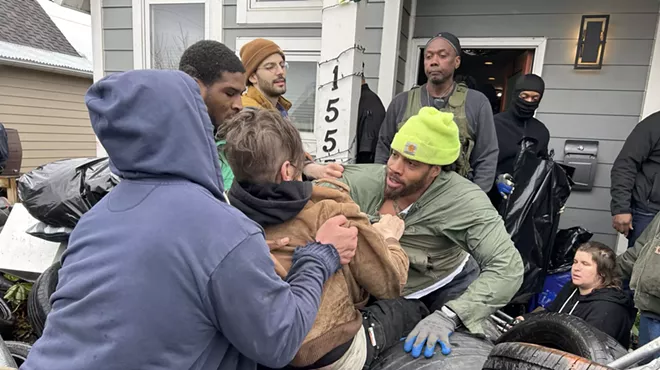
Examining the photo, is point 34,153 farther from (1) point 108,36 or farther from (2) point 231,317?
(2) point 231,317

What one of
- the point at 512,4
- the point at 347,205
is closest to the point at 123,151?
the point at 347,205

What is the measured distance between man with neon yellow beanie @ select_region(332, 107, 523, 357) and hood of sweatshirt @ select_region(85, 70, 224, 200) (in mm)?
1226

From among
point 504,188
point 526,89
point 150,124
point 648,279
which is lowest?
point 648,279

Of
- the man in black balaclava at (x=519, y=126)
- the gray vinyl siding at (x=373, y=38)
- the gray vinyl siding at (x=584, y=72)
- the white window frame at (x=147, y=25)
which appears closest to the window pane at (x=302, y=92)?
the gray vinyl siding at (x=373, y=38)

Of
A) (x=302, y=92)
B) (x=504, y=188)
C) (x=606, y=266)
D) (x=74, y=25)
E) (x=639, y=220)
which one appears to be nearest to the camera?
(x=606, y=266)

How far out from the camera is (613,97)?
4.14 metres

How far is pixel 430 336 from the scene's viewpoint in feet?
5.53

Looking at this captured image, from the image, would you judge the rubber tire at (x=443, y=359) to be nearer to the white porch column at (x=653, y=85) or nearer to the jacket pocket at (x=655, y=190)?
the jacket pocket at (x=655, y=190)

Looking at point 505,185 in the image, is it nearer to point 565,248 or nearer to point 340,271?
point 565,248

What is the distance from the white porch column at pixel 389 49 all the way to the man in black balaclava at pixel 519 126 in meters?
1.18

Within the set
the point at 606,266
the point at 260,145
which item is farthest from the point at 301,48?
the point at 260,145

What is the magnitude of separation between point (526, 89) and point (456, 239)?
2005 millimetres

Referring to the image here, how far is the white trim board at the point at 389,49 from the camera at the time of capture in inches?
165

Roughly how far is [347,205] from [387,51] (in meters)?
3.31
